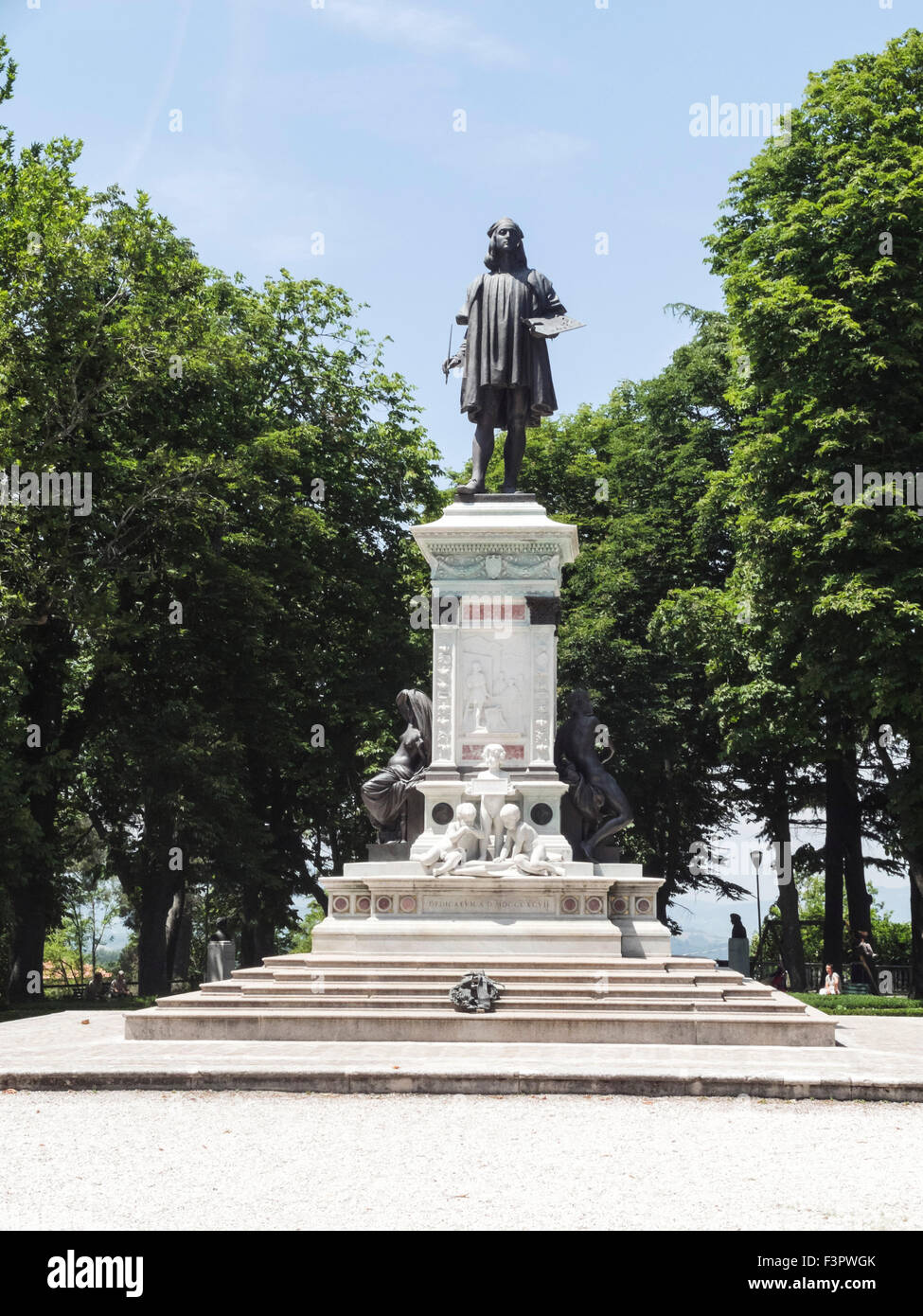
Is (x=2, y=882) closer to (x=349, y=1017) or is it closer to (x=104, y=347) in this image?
(x=104, y=347)

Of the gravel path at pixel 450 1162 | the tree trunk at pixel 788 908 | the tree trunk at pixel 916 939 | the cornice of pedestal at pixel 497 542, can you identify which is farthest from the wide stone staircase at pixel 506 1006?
the tree trunk at pixel 788 908

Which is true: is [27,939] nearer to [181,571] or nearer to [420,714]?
[181,571]

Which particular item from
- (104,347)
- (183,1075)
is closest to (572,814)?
(183,1075)

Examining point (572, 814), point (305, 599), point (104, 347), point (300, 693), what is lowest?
point (572, 814)

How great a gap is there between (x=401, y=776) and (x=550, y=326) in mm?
6359

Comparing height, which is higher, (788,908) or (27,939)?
(788,908)

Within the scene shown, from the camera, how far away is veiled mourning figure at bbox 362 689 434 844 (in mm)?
18266

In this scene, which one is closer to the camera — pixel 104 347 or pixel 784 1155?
pixel 784 1155

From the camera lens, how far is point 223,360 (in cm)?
3112

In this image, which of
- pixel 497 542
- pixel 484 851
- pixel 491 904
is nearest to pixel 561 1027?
pixel 491 904

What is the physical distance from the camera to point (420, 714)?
18.9m

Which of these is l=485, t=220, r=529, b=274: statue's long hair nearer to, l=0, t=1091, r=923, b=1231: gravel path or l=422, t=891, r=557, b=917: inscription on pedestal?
l=422, t=891, r=557, b=917: inscription on pedestal

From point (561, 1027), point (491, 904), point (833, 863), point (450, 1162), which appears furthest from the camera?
point (833, 863)

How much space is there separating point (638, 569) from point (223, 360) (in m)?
11.7
